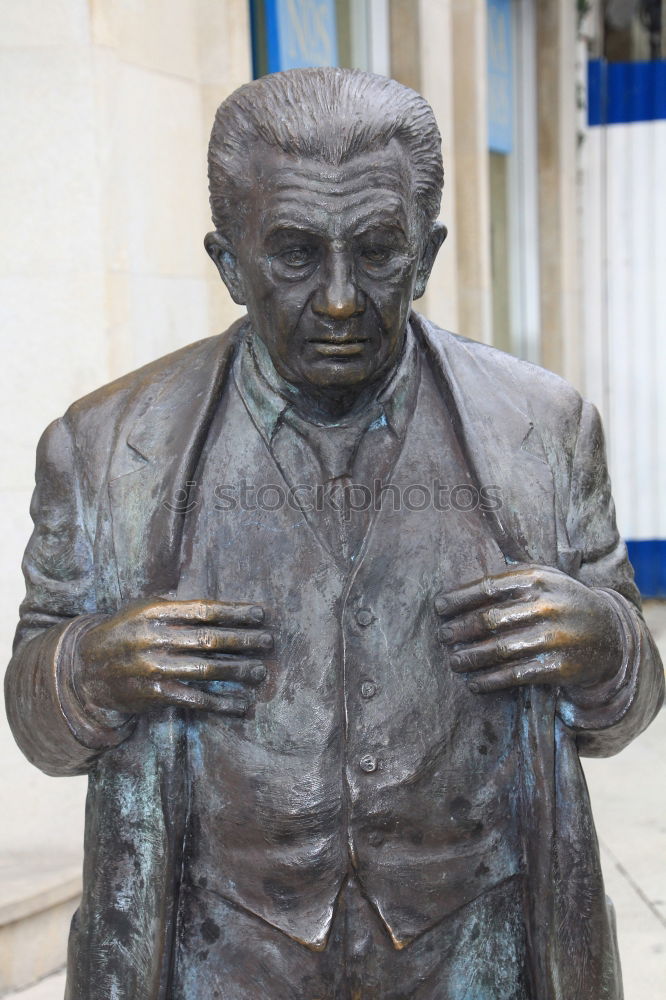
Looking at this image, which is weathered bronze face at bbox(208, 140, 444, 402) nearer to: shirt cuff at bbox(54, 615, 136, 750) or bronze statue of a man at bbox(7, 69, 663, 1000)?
bronze statue of a man at bbox(7, 69, 663, 1000)

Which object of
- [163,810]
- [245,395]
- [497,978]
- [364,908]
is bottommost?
[497,978]

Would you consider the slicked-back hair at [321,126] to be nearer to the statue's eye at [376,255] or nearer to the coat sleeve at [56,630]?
the statue's eye at [376,255]

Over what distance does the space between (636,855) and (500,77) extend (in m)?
5.30

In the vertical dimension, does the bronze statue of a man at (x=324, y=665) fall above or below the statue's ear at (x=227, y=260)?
below

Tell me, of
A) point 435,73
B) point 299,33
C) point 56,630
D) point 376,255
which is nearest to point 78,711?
point 56,630

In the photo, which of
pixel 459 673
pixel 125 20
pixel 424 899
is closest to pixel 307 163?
pixel 459 673

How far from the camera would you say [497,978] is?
207 centimetres

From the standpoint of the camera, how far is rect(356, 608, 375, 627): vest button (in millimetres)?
1954

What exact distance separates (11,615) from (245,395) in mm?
2457

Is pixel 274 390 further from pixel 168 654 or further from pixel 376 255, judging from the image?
pixel 168 654

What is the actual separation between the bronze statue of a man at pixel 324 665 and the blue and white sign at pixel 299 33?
348cm

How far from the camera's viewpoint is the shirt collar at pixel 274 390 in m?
2.04

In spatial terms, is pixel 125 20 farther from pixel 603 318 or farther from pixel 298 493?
pixel 603 318

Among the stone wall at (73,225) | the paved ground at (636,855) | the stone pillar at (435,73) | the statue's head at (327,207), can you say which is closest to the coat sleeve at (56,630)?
the statue's head at (327,207)
